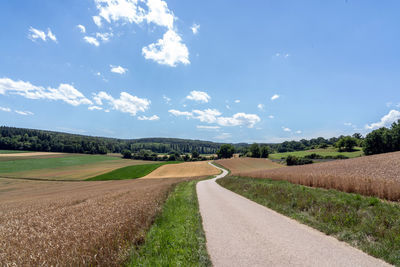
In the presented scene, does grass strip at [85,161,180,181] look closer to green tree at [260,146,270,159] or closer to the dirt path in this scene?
the dirt path

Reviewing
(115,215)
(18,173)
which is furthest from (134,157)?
(115,215)

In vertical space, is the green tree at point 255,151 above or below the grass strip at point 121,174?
above

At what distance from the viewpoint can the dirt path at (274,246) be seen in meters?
4.96

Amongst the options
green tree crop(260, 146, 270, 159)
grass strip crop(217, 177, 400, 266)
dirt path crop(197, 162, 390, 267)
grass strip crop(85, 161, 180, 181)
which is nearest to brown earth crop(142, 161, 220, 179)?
grass strip crop(85, 161, 180, 181)

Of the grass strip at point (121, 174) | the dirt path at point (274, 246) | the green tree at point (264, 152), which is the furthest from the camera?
the green tree at point (264, 152)

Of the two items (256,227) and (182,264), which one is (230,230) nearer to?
(256,227)

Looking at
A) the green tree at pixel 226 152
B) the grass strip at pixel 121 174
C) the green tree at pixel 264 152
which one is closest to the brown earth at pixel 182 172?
the grass strip at pixel 121 174

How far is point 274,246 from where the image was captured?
5.93 meters

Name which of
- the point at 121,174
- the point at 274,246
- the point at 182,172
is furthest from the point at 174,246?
the point at 121,174

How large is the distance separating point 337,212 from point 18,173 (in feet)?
255

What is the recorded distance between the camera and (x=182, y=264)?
4.73 m

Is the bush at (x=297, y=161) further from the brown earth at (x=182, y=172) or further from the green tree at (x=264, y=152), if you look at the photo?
the green tree at (x=264, y=152)

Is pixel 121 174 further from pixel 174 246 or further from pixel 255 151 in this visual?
pixel 255 151

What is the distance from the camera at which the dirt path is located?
496 centimetres
